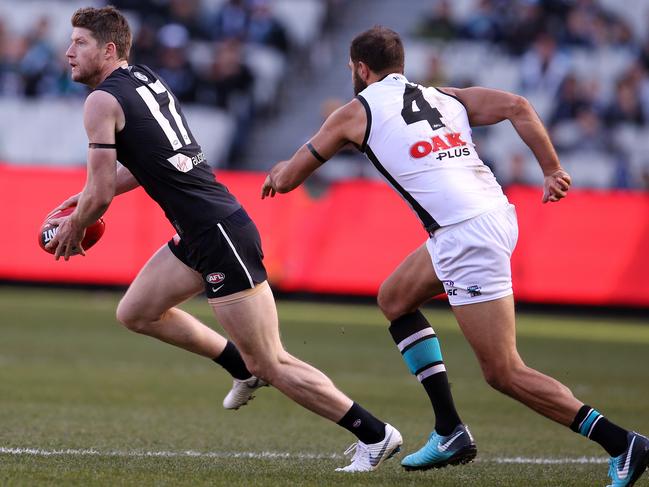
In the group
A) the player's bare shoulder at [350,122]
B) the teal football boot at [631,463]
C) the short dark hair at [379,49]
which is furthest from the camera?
the short dark hair at [379,49]

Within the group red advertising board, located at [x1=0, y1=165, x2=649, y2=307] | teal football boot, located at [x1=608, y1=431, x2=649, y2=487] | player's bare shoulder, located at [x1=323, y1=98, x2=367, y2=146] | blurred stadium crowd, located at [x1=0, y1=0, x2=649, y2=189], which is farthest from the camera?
blurred stadium crowd, located at [x1=0, y1=0, x2=649, y2=189]

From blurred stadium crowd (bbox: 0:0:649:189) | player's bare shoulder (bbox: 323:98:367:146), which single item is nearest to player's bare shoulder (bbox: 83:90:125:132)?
player's bare shoulder (bbox: 323:98:367:146)

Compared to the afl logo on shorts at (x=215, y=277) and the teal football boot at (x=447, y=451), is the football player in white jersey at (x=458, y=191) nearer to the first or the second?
the teal football boot at (x=447, y=451)

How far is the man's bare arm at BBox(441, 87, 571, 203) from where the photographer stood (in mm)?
6406

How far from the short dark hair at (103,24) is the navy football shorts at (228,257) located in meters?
1.10

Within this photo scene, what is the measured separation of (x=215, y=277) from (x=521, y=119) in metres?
1.81

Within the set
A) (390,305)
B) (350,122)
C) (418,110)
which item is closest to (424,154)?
(418,110)

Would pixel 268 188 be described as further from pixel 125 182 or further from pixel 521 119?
pixel 521 119

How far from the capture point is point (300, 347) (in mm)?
12773

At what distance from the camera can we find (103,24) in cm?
648

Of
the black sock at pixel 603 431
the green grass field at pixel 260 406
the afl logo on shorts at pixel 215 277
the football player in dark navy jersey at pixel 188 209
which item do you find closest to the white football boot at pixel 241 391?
the green grass field at pixel 260 406

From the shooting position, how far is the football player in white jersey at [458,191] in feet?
20.0

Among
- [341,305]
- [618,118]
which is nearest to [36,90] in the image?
[341,305]

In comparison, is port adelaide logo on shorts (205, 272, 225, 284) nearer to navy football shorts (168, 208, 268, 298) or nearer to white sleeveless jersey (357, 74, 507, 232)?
navy football shorts (168, 208, 268, 298)
